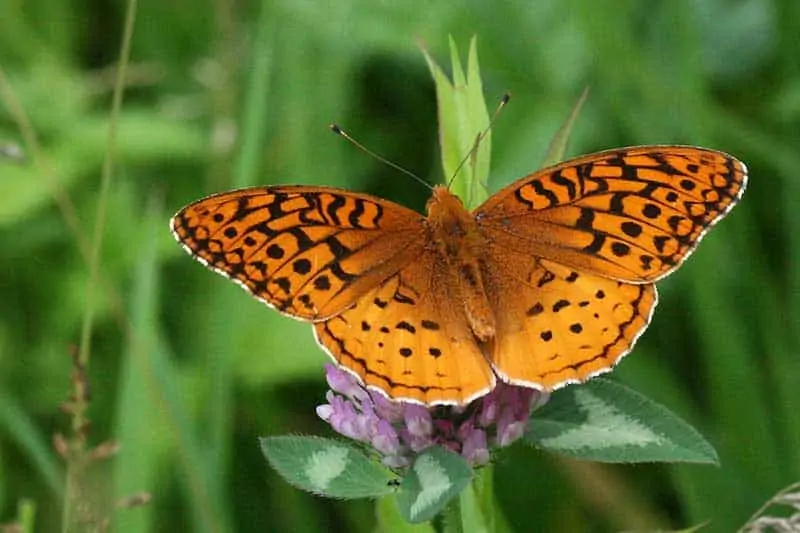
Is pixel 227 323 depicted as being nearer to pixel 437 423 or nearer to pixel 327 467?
pixel 327 467

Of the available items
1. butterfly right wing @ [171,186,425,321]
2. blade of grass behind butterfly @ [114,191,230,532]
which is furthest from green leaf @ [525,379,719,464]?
blade of grass behind butterfly @ [114,191,230,532]

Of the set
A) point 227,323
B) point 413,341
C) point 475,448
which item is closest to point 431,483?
point 475,448

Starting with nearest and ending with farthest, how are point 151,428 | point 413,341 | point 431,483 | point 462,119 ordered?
point 431,483 < point 413,341 < point 462,119 < point 151,428

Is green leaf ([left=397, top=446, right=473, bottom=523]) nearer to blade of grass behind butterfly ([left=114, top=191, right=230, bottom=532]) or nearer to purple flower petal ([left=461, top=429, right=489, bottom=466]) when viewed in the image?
purple flower petal ([left=461, top=429, right=489, bottom=466])

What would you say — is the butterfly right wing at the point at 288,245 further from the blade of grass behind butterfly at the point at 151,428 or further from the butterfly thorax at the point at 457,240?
the blade of grass behind butterfly at the point at 151,428

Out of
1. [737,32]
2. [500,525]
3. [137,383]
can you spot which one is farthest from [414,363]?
[737,32]

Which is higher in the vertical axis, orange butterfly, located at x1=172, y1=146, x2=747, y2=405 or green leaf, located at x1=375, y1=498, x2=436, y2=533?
orange butterfly, located at x1=172, y1=146, x2=747, y2=405
